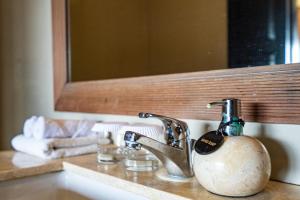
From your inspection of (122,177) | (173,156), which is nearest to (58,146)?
(122,177)

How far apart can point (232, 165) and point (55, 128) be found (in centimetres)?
63

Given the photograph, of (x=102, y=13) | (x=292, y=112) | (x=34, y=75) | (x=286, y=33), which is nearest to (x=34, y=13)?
(x=34, y=75)

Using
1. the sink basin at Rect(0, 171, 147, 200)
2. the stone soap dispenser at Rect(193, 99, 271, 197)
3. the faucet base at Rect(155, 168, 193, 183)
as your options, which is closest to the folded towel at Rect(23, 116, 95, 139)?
the sink basin at Rect(0, 171, 147, 200)

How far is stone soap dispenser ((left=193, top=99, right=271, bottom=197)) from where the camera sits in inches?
20.3

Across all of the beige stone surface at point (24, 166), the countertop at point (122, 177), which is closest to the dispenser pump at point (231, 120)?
the countertop at point (122, 177)

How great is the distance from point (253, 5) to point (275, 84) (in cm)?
35

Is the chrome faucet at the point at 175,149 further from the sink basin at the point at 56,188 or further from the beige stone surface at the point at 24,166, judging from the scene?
the beige stone surface at the point at 24,166

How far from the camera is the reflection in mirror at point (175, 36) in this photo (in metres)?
0.78

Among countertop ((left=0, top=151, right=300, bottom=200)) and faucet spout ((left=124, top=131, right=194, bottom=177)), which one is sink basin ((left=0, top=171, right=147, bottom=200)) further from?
faucet spout ((left=124, top=131, right=194, bottom=177))

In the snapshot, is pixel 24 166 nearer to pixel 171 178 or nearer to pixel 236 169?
pixel 171 178

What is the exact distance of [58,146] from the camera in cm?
93

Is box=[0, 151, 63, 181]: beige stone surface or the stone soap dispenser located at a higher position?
the stone soap dispenser

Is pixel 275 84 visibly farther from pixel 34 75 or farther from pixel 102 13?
pixel 34 75

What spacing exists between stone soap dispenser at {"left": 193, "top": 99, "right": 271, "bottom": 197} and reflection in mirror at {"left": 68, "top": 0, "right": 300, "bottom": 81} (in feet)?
0.78
